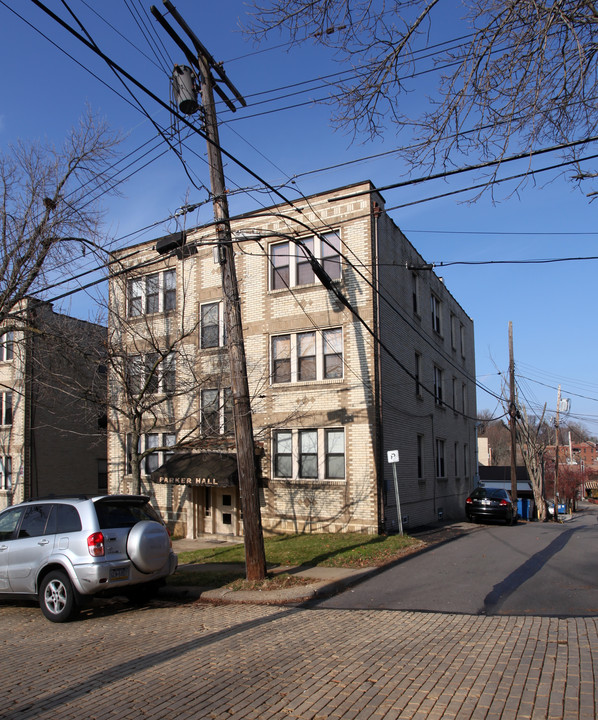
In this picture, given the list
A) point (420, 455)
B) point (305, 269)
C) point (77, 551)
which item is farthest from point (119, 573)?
point (420, 455)

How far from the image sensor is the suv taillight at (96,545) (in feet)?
26.3

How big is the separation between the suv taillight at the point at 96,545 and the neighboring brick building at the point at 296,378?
6.43 meters

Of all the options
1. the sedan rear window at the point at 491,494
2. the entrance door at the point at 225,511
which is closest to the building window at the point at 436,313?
the sedan rear window at the point at 491,494

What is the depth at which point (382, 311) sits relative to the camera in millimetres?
17594

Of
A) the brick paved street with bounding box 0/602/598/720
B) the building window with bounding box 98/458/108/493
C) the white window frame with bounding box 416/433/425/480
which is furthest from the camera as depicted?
the building window with bounding box 98/458/108/493

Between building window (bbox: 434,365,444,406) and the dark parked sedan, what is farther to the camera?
building window (bbox: 434,365,444,406)

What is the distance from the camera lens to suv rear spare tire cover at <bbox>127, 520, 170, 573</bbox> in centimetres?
842

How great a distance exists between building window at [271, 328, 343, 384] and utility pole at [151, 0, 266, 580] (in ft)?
23.4

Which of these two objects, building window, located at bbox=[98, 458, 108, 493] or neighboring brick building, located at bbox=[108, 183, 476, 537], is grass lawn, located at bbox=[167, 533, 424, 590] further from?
building window, located at bbox=[98, 458, 108, 493]

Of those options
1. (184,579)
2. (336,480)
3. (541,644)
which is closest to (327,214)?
(336,480)

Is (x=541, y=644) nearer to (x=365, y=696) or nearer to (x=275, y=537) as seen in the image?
(x=365, y=696)

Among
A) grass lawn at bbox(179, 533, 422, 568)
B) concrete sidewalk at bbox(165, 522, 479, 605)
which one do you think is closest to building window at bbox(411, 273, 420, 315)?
grass lawn at bbox(179, 533, 422, 568)

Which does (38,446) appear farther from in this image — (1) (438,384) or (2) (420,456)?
(1) (438,384)

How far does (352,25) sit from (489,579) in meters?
8.76
